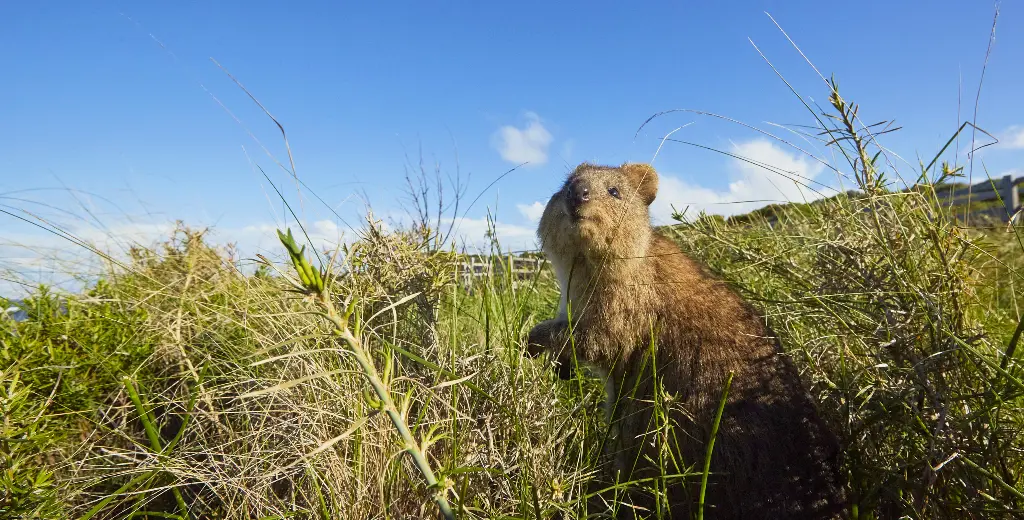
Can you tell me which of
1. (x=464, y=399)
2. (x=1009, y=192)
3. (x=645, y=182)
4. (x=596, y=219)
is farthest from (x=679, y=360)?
(x=1009, y=192)

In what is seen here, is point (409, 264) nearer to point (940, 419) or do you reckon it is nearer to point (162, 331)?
point (162, 331)

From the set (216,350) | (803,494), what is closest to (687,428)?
(803,494)

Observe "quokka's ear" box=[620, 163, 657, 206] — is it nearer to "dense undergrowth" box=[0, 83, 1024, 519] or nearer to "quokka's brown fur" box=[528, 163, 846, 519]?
"quokka's brown fur" box=[528, 163, 846, 519]

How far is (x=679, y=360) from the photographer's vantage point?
3.13 m

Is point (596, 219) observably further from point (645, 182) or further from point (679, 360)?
point (679, 360)

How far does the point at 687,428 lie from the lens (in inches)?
117

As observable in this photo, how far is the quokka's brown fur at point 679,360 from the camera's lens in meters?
2.71

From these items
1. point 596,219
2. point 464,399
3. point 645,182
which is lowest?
point 464,399

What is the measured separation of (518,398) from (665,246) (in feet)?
5.47

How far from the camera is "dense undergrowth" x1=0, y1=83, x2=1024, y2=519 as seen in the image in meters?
2.23

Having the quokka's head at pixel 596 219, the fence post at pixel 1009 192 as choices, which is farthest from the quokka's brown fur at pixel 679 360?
the fence post at pixel 1009 192

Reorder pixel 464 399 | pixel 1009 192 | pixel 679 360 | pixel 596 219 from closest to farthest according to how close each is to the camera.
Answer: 1. pixel 464 399
2. pixel 679 360
3. pixel 596 219
4. pixel 1009 192

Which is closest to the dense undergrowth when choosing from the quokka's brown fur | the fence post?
the quokka's brown fur

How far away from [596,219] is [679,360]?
3.14 ft
